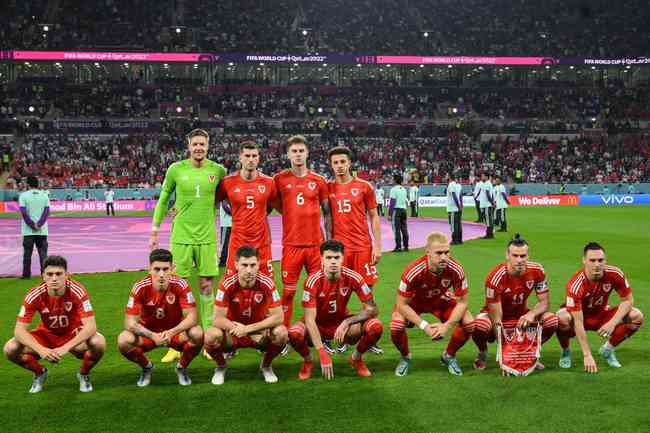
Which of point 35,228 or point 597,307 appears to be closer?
point 597,307

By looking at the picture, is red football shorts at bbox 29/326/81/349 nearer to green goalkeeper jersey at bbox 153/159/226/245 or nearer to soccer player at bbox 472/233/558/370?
green goalkeeper jersey at bbox 153/159/226/245

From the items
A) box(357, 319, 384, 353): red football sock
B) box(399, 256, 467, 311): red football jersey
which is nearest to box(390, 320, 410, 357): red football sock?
box(357, 319, 384, 353): red football sock

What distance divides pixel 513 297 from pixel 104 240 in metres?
18.1

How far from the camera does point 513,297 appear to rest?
25.0 ft

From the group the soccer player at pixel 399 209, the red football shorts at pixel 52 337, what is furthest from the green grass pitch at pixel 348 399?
the soccer player at pixel 399 209

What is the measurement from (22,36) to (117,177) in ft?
63.1

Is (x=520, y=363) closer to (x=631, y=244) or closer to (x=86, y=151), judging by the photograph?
(x=631, y=244)

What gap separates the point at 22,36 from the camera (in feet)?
194

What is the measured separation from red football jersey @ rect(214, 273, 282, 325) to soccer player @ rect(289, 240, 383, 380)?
0.34 meters

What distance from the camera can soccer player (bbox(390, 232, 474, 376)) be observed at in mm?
7258

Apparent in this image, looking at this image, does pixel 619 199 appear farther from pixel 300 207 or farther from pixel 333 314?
pixel 333 314

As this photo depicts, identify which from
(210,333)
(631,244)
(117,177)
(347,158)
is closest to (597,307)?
(347,158)

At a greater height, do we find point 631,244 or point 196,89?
point 196,89

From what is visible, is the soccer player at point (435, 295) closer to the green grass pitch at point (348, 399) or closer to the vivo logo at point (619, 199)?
the green grass pitch at point (348, 399)
